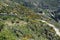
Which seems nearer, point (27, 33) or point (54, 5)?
point (27, 33)

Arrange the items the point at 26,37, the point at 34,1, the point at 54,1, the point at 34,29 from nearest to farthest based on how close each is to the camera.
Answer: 1. the point at 26,37
2. the point at 34,29
3. the point at 34,1
4. the point at 54,1

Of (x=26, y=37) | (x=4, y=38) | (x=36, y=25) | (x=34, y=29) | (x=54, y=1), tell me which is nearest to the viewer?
(x=4, y=38)

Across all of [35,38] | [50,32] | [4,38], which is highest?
[4,38]

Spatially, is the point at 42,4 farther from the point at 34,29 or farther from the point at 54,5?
the point at 34,29

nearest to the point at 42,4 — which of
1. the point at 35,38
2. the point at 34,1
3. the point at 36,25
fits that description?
the point at 34,1

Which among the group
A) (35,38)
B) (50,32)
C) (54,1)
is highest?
(35,38)

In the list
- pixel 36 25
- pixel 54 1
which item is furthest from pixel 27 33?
pixel 54 1

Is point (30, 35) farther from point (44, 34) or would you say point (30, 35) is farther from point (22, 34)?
point (44, 34)

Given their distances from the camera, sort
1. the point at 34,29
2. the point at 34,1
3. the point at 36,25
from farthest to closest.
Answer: the point at 34,1
the point at 36,25
the point at 34,29

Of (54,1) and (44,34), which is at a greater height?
(44,34)
